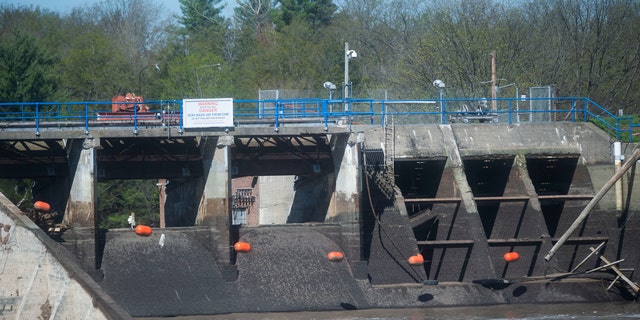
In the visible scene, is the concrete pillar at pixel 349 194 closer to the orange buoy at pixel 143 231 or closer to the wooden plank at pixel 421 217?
the wooden plank at pixel 421 217

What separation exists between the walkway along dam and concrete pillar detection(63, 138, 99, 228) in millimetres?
45

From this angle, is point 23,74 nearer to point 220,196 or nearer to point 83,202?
point 83,202

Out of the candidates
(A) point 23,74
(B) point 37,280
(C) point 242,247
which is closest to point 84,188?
(C) point 242,247

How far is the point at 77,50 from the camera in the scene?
220 feet

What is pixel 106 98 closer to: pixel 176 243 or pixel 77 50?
pixel 77 50

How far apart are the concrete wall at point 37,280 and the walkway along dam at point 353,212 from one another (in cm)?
784

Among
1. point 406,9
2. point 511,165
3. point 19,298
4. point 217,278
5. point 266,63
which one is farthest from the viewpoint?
point 406,9

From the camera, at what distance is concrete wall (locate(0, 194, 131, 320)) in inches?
824

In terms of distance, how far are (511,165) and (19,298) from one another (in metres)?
20.2

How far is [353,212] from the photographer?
108ft

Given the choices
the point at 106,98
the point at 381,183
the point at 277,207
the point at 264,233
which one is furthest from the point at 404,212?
the point at 106,98

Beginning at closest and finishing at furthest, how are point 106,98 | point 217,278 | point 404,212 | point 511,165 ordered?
point 217,278, point 404,212, point 511,165, point 106,98

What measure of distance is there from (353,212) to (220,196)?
4.49 m

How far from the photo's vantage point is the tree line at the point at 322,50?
2100 inches
